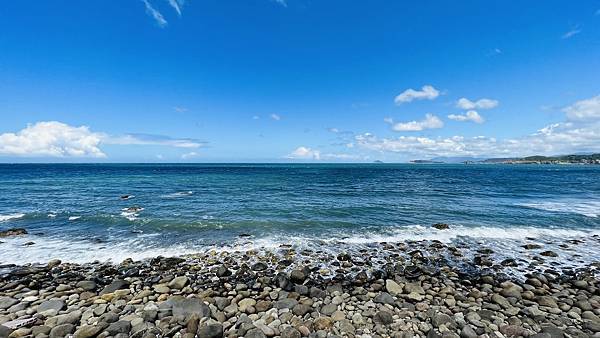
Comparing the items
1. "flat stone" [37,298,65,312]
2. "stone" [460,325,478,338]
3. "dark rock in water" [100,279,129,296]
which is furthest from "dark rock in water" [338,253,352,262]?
"flat stone" [37,298,65,312]

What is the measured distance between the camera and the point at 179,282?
26.0ft

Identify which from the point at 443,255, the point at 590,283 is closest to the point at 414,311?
the point at 443,255

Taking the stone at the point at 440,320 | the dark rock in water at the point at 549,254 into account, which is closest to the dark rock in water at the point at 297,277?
the stone at the point at 440,320

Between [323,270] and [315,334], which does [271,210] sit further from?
[315,334]

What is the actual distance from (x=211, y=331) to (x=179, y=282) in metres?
2.91

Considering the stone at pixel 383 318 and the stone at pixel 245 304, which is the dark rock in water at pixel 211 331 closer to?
the stone at pixel 245 304

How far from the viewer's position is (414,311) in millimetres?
6516

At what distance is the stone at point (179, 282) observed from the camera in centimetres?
779

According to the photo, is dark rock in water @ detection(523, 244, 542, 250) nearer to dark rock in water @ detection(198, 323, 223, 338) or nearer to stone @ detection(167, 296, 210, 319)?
dark rock in water @ detection(198, 323, 223, 338)

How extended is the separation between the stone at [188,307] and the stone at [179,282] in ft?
2.75

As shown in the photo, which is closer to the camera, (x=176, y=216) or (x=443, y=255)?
(x=443, y=255)

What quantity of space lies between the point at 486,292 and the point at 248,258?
7.97 meters

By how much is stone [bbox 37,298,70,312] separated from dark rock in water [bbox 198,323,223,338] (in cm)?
401

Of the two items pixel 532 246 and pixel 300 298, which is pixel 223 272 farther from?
pixel 532 246
